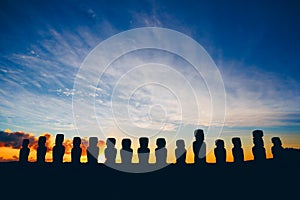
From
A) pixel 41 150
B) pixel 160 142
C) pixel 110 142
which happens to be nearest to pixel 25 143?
pixel 41 150

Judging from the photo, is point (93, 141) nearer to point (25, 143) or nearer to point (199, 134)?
point (25, 143)

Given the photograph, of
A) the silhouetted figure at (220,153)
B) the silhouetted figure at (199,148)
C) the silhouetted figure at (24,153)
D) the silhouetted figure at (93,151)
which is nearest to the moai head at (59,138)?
the silhouetted figure at (93,151)

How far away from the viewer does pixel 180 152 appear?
8039 mm

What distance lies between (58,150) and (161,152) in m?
3.31

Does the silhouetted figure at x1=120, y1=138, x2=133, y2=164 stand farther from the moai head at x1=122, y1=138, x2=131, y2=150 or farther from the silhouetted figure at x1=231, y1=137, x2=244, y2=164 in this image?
the silhouetted figure at x1=231, y1=137, x2=244, y2=164

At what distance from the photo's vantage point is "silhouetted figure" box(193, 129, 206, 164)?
25.7 feet

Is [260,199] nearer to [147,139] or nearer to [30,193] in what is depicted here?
[147,139]

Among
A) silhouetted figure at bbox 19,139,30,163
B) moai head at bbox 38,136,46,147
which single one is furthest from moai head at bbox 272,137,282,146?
silhouetted figure at bbox 19,139,30,163

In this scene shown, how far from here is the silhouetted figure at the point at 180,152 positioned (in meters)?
7.85

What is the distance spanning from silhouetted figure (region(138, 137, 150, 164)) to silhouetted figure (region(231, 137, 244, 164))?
8.81ft

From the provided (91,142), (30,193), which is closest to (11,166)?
(30,193)

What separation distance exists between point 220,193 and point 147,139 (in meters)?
2.66

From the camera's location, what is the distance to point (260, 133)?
832 centimetres

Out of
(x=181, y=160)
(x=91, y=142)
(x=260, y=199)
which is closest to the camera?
(x=260, y=199)
